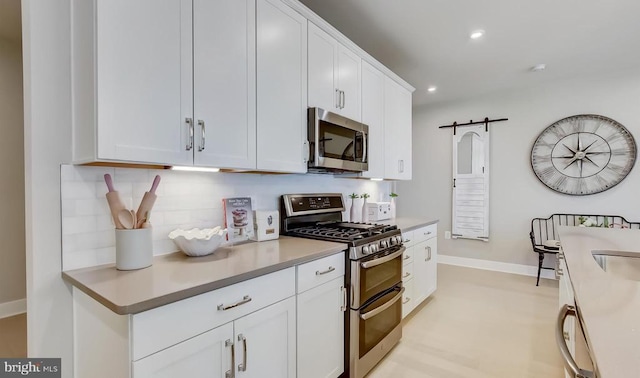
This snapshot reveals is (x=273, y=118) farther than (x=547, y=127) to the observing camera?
No

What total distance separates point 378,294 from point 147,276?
1458 mm

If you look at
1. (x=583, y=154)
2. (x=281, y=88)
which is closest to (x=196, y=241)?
(x=281, y=88)

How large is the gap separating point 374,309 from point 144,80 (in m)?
1.83

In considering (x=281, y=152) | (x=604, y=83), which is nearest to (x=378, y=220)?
(x=281, y=152)

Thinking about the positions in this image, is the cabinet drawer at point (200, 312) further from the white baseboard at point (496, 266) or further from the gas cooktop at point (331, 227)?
the white baseboard at point (496, 266)

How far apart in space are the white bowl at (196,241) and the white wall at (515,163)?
13.8 feet

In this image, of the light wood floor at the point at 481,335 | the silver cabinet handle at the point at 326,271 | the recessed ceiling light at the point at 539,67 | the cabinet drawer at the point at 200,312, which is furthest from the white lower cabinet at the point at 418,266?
the recessed ceiling light at the point at 539,67

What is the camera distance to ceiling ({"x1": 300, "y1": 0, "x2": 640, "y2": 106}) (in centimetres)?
239

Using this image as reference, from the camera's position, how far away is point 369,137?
287 centimetres

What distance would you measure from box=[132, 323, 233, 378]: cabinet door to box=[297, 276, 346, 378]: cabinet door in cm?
45

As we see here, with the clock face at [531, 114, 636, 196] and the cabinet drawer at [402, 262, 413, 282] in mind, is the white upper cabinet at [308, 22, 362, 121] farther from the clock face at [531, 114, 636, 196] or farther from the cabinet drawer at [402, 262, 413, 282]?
the clock face at [531, 114, 636, 196]

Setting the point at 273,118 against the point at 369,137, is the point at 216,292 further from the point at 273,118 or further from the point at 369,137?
the point at 369,137

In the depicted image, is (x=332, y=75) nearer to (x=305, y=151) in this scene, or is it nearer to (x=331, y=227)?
(x=305, y=151)

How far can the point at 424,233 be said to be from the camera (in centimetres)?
305
